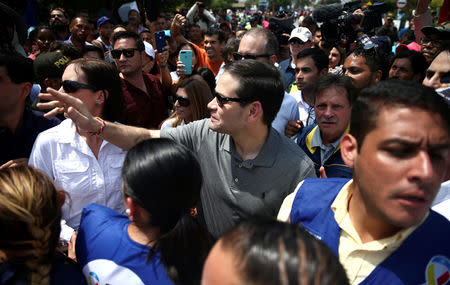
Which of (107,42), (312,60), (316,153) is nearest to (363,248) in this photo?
(316,153)

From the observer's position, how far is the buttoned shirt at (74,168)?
78.7 inches

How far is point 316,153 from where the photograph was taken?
98.0 inches

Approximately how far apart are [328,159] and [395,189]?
129cm

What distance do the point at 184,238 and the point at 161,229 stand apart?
0.12 metres

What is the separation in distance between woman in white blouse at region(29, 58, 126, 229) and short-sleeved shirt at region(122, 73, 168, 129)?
43.6 inches

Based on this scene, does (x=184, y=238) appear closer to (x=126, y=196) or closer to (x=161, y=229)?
(x=161, y=229)

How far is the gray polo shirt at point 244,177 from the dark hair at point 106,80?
48 cm

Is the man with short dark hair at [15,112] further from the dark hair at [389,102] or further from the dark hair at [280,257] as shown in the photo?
the dark hair at [389,102]

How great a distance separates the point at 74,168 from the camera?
6.63ft

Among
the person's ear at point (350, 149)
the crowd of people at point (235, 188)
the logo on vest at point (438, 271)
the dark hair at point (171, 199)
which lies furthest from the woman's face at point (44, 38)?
the logo on vest at point (438, 271)

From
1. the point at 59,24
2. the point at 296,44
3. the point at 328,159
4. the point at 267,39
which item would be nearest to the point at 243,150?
the point at 328,159

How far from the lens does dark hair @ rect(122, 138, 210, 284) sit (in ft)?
4.26

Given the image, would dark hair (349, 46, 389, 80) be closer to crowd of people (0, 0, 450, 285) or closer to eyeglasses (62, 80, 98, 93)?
crowd of people (0, 0, 450, 285)

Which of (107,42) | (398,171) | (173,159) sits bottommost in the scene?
(107,42)
